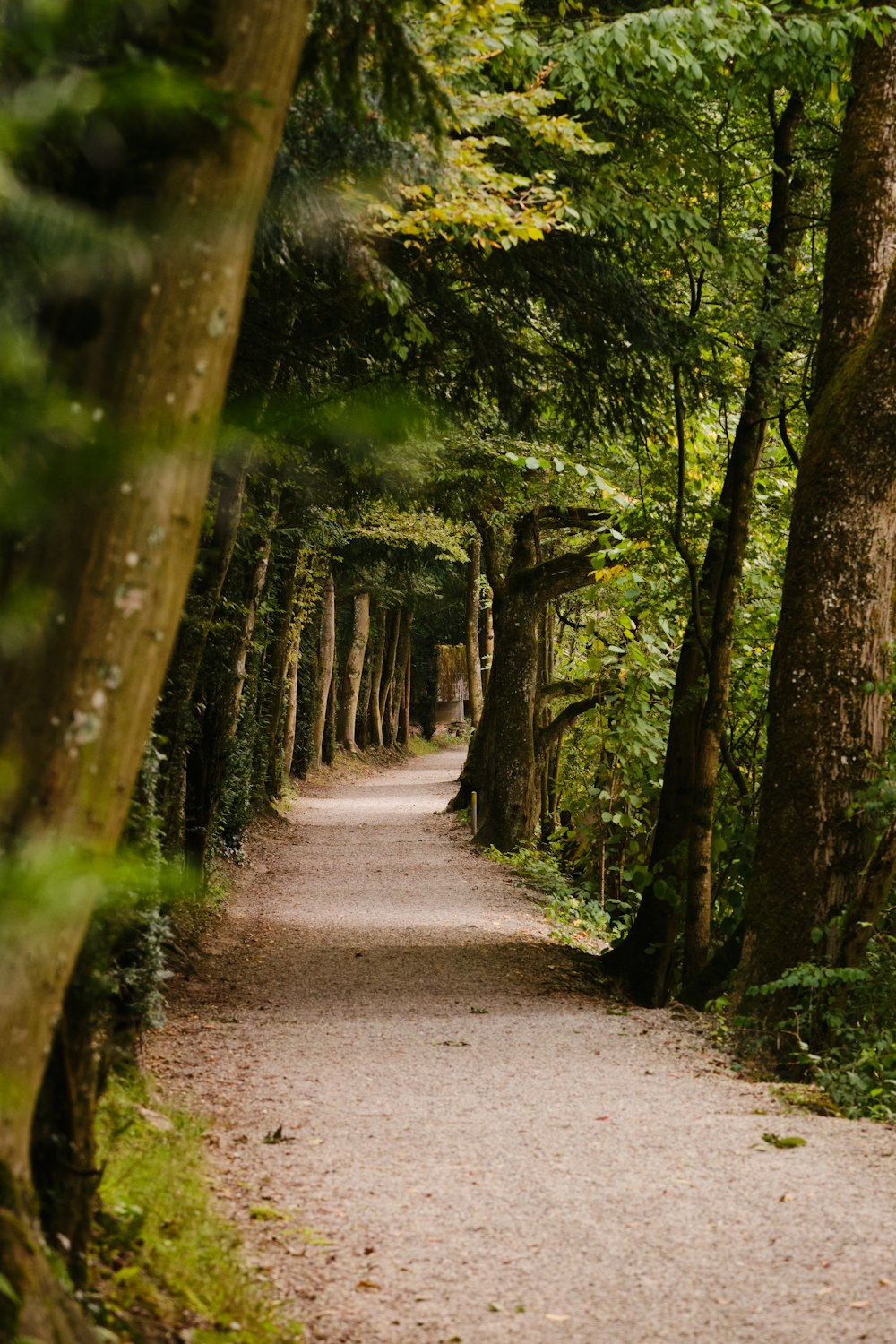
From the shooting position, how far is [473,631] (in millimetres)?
28125

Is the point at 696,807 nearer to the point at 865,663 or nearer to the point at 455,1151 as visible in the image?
the point at 865,663

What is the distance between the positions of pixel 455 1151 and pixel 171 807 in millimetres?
6219

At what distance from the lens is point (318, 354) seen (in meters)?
10.4

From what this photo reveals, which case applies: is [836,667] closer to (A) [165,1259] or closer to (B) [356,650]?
(A) [165,1259]

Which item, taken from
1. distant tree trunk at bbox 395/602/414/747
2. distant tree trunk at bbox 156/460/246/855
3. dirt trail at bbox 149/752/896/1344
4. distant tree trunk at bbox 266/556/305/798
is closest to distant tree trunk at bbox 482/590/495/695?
distant tree trunk at bbox 266/556/305/798

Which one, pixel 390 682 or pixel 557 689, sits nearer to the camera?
pixel 557 689

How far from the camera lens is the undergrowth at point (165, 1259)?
323cm

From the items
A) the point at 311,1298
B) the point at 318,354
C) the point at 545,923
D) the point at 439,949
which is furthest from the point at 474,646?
the point at 311,1298

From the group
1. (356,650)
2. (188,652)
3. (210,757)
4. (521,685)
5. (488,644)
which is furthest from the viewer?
(356,650)

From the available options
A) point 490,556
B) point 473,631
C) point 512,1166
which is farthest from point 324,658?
point 512,1166

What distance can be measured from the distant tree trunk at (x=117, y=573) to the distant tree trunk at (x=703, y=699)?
8.17m

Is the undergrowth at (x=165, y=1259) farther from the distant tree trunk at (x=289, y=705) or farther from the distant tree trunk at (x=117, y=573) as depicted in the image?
the distant tree trunk at (x=289, y=705)

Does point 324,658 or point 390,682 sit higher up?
point 324,658

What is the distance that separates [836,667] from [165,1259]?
5.82 meters
